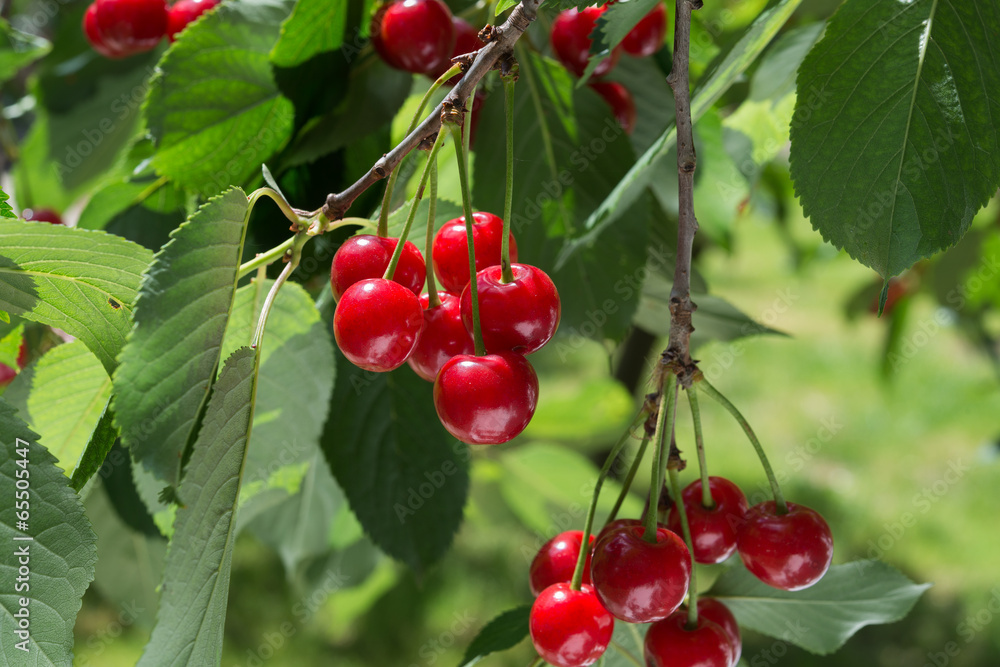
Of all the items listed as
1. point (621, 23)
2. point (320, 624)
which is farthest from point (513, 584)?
point (621, 23)

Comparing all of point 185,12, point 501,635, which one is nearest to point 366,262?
point 501,635

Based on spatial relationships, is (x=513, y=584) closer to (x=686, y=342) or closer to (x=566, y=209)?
(x=566, y=209)

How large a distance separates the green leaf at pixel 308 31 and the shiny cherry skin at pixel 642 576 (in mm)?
637

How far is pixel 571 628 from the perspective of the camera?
695 millimetres

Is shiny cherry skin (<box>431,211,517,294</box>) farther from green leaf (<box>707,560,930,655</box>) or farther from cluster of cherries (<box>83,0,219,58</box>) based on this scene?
cluster of cherries (<box>83,0,219,58</box>)

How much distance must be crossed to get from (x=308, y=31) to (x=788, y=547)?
29.0 inches

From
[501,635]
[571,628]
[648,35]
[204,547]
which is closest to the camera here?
[204,547]

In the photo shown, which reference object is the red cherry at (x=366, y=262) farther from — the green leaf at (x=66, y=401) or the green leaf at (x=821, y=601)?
the green leaf at (x=821, y=601)

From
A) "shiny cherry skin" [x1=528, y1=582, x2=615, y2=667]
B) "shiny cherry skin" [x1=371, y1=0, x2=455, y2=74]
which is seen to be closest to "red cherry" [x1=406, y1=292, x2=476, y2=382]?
"shiny cherry skin" [x1=528, y1=582, x2=615, y2=667]

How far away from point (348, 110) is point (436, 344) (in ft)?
1.30

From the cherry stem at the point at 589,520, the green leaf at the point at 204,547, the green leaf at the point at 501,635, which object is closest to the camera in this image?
the green leaf at the point at 204,547

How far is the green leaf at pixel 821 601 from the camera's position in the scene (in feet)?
2.76

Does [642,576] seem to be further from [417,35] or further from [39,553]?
[417,35]

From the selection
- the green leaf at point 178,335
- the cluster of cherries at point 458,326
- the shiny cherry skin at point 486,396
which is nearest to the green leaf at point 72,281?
the green leaf at point 178,335
